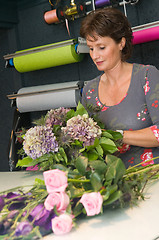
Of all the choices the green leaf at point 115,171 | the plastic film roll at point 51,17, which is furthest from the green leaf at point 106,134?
the plastic film roll at point 51,17

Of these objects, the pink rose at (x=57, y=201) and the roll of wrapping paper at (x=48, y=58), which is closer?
the pink rose at (x=57, y=201)

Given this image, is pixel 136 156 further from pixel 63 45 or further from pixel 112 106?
pixel 63 45

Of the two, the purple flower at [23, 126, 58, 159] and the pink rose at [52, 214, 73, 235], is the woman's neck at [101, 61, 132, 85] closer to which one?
the purple flower at [23, 126, 58, 159]

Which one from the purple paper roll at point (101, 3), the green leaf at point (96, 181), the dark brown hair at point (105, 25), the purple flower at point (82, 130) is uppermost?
the purple paper roll at point (101, 3)

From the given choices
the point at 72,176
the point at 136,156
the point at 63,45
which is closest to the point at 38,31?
the point at 63,45

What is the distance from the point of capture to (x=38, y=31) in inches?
119

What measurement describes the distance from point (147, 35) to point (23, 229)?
182cm

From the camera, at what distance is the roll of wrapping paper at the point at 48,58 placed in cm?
254

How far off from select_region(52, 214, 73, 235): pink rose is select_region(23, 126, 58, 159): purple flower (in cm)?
50

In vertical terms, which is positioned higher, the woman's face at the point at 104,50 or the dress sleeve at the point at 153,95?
the woman's face at the point at 104,50

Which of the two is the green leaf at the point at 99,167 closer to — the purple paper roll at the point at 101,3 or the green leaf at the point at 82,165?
the green leaf at the point at 82,165

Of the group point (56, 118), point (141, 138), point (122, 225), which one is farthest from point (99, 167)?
point (141, 138)

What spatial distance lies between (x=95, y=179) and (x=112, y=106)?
3.10 ft

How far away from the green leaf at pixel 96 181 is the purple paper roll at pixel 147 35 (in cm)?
165
